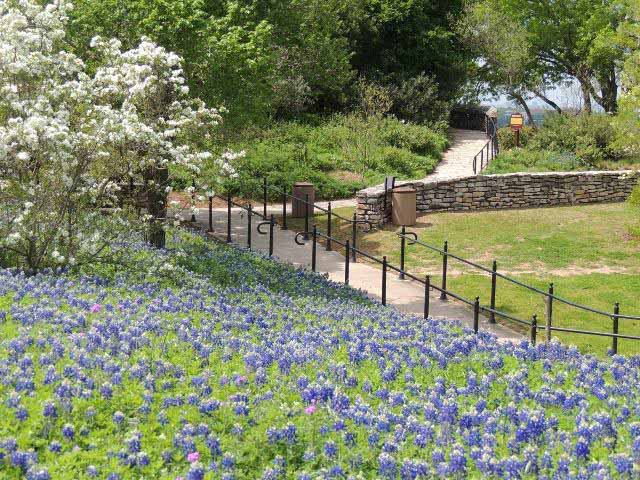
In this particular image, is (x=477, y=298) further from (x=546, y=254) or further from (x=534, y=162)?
(x=534, y=162)

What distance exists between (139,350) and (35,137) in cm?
328

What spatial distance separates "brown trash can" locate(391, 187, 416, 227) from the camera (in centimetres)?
1845

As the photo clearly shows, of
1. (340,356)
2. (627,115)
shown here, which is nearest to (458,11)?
(627,115)

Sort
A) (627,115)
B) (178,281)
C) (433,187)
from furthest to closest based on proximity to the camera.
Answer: (433,187)
(627,115)
(178,281)

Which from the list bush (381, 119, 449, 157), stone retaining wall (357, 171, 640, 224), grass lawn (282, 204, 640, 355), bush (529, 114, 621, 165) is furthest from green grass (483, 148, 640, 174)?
grass lawn (282, 204, 640, 355)

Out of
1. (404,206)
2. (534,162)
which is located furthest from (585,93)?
(404,206)

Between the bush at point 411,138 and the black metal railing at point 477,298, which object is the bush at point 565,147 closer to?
the bush at point 411,138

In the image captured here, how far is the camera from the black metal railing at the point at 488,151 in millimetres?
27983

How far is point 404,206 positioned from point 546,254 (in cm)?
366

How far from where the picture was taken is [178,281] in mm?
8906

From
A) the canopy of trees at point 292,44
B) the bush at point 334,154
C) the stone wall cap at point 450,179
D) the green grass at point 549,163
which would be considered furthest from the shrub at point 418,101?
the stone wall cap at point 450,179

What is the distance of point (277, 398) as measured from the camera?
4.77 meters

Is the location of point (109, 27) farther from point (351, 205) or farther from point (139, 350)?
point (139, 350)

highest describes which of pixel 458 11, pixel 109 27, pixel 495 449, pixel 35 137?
pixel 458 11
